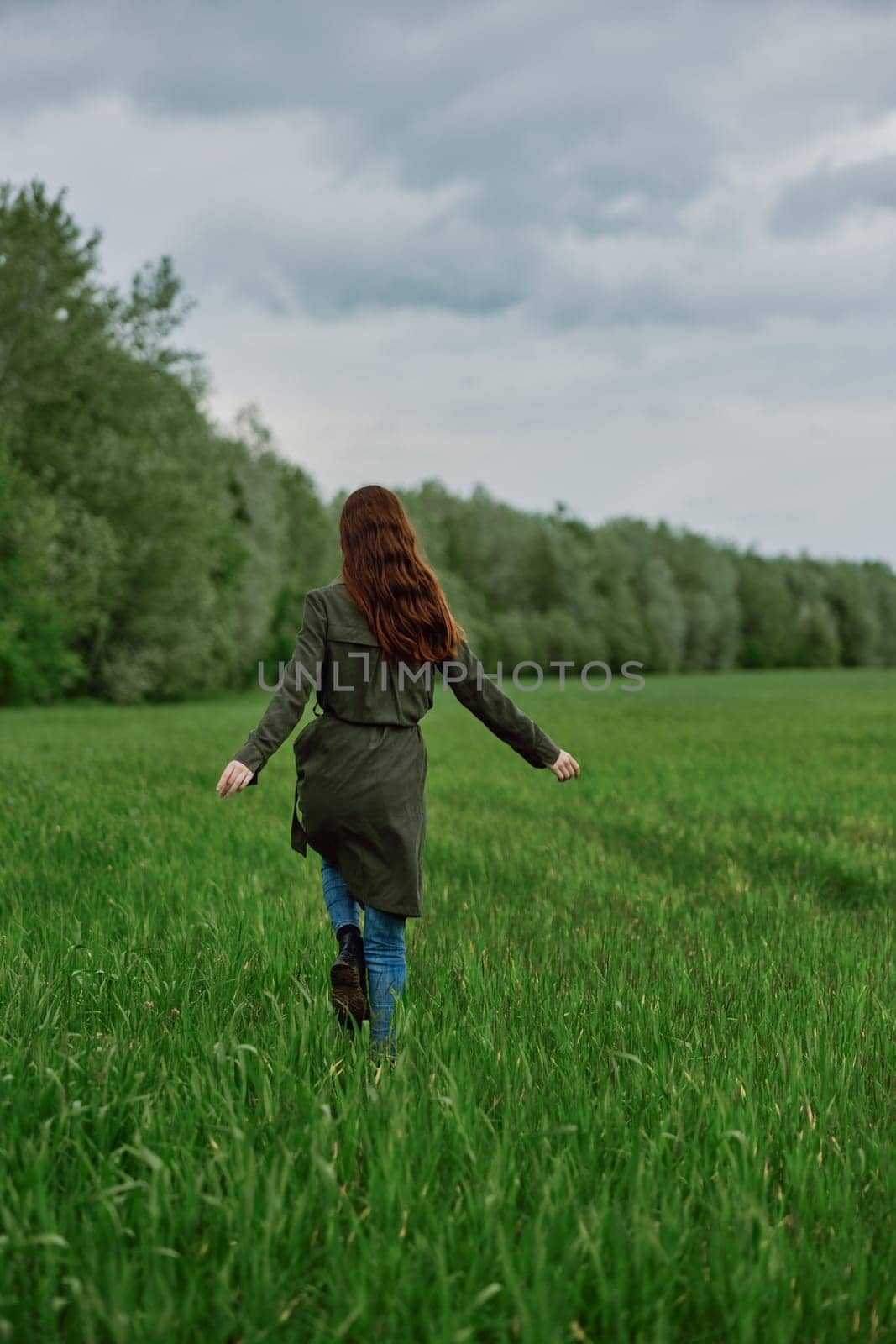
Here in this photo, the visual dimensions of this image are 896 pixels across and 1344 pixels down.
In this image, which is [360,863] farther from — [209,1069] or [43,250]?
[43,250]

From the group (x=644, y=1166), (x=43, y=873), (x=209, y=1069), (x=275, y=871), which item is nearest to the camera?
(x=644, y=1166)

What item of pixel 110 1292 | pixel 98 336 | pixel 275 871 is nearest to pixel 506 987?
pixel 110 1292

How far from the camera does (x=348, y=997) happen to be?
12.3ft

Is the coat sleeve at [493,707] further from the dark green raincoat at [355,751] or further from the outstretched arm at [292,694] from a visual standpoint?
the outstretched arm at [292,694]

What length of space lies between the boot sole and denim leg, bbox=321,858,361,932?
0.29m

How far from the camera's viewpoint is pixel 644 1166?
2.74m

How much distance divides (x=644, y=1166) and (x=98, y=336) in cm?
3731

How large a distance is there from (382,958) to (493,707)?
3.65ft

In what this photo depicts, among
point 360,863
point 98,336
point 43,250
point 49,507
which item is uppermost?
point 43,250

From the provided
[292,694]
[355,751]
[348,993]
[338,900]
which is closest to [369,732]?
[355,751]

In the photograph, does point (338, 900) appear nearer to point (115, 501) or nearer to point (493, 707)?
point (493, 707)

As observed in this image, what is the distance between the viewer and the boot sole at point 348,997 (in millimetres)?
3719

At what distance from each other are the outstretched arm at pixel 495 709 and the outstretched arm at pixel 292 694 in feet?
1.74

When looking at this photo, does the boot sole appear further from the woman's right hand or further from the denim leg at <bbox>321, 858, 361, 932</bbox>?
the woman's right hand
